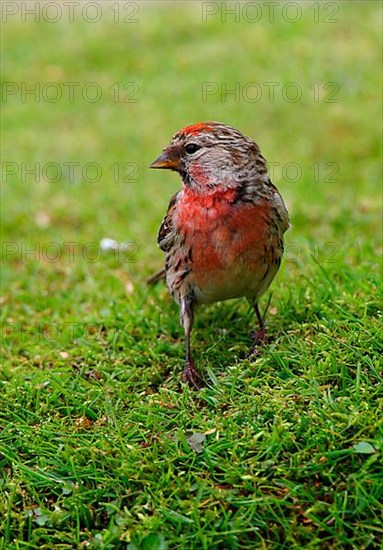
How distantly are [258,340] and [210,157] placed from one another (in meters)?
0.94

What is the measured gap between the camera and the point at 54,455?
346 centimetres

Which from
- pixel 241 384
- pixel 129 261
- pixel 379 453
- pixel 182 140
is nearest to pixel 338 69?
pixel 129 261

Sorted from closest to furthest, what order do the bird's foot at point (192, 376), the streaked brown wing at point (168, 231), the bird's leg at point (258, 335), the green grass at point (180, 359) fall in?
the green grass at point (180, 359) < the bird's foot at point (192, 376) < the bird's leg at point (258, 335) < the streaked brown wing at point (168, 231)

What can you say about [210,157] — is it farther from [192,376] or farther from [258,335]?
[192,376]

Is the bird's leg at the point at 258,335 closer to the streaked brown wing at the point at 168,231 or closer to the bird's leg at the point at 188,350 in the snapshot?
the bird's leg at the point at 188,350

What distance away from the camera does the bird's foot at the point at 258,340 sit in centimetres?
404

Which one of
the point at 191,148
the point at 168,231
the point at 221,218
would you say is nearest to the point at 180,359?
the point at 168,231

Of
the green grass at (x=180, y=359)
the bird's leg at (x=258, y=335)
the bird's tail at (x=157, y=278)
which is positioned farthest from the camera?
the bird's tail at (x=157, y=278)

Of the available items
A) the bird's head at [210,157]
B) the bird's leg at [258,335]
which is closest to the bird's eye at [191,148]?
the bird's head at [210,157]

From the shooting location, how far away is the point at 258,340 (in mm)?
4180

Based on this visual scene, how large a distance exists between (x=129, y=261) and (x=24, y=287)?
31.0 inches

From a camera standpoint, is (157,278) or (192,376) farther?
(157,278)

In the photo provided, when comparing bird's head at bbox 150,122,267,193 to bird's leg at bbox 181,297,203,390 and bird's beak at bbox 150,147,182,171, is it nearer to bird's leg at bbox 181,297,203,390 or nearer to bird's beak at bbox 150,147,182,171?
bird's beak at bbox 150,147,182,171

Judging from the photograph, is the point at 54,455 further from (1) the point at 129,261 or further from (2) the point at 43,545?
(1) the point at 129,261
